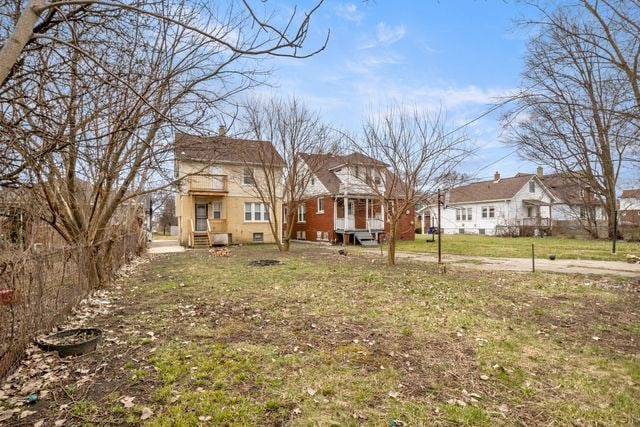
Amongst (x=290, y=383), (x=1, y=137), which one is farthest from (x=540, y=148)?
(x=1, y=137)

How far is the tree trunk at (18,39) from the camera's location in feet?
6.97

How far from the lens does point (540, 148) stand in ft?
69.1

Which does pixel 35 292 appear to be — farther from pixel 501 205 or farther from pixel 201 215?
pixel 501 205

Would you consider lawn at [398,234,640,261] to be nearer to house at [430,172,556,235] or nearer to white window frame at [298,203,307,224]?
white window frame at [298,203,307,224]

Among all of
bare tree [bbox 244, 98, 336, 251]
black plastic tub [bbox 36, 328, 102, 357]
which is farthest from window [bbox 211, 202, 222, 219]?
black plastic tub [bbox 36, 328, 102, 357]

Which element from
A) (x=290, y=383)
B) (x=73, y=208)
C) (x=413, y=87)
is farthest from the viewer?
(x=413, y=87)

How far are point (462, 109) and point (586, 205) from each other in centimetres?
2235

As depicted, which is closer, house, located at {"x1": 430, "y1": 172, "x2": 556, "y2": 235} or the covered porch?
the covered porch

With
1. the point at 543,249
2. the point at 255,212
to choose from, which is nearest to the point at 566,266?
the point at 543,249

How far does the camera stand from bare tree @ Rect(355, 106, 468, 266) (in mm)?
11445

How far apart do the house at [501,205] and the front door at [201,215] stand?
62.8 ft

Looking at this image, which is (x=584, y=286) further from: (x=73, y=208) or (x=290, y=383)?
(x=73, y=208)

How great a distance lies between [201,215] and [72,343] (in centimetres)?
1973

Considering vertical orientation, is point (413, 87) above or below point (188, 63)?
above
